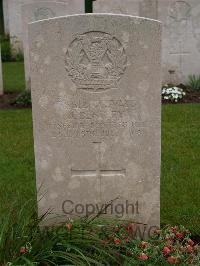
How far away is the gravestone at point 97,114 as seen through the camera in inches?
133

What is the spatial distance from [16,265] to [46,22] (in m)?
1.63

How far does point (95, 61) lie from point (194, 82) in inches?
263

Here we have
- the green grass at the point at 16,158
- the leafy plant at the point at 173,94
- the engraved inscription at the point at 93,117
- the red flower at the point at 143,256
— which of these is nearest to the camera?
the red flower at the point at 143,256

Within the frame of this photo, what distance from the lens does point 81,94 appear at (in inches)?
137

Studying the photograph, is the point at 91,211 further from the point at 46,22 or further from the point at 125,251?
the point at 46,22

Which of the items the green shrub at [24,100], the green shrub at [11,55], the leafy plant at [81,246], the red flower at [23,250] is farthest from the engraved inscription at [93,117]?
the green shrub at [11,55]

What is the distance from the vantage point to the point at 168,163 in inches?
222

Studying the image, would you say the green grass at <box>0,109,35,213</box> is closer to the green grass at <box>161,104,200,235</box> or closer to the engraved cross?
the engraved cross

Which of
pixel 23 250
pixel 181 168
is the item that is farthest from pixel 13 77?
pixel 23 250

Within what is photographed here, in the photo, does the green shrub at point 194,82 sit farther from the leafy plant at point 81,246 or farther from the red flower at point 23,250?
the red flower at point 23,250

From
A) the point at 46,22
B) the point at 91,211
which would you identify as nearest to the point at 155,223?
the point at 91,211

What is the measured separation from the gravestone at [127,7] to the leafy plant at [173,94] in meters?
1.88

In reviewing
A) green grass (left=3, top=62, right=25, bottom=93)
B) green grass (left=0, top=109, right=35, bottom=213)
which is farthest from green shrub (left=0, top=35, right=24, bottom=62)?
green grass (left=0, top=109, right=35, bottom=213)

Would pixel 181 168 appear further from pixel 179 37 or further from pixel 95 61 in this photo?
pixel 179 37
